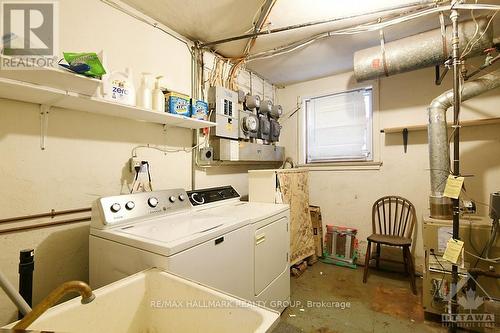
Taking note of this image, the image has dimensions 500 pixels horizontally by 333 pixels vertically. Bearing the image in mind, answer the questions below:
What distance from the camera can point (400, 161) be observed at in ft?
8.84

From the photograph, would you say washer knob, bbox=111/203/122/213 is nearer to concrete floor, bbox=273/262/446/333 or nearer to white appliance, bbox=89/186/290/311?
white appliance, bbox=89/186/290/311

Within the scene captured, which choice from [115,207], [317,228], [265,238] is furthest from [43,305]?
[317,228]

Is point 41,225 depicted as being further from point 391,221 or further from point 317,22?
point 391,221

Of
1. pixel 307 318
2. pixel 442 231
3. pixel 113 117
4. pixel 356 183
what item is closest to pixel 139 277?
pixel 113 117

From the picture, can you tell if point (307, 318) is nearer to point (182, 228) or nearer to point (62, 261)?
point (182, 228)

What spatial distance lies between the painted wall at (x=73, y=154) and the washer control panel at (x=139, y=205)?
31 centimetres

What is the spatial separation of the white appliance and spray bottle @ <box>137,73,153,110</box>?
0.63m

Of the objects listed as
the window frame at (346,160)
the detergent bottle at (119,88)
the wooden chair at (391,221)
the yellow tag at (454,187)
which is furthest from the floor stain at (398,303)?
the detergent bottle at (119,88)

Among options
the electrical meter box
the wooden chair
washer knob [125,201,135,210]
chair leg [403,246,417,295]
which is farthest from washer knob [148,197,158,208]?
chair leg [403,246,417,295]

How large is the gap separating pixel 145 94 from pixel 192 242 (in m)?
1.12

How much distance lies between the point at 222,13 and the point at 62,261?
2.10 meters

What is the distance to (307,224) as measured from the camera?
2.94 metres

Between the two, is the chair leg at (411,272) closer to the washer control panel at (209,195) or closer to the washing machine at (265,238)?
the washing machine at (265,238)

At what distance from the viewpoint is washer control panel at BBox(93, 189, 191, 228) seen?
1.30 meters
